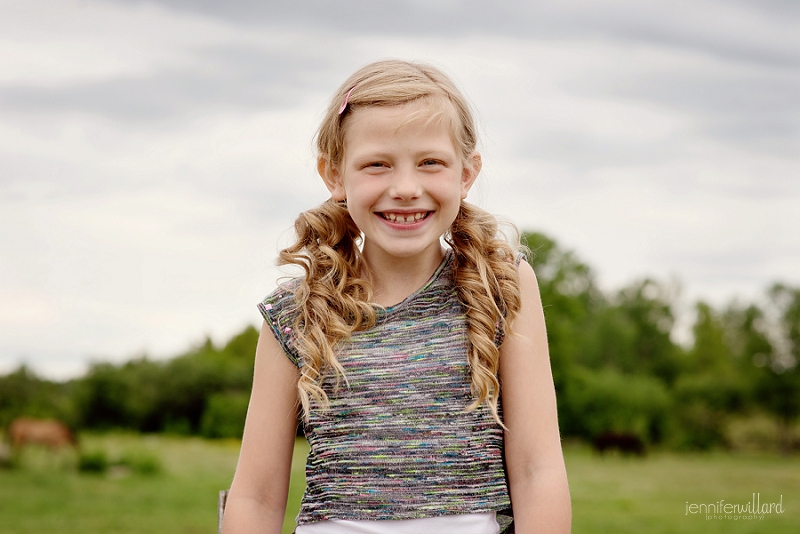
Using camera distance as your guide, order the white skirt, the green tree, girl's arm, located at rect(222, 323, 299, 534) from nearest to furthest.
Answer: the white skirt
girl's arm, located at rect(222, 323, 299, 534)
the green tree

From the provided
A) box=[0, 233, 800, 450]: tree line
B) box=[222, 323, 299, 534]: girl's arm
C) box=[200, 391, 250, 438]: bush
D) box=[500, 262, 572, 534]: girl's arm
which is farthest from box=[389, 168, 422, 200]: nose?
box=[200, 391, 250, 438]: bush

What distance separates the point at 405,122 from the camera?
2381 mm

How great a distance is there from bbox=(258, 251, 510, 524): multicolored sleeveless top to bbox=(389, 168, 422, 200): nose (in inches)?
13.0

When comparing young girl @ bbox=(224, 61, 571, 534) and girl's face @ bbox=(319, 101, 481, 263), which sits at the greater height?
girl's face @ bbox=(319, 101, 481, 263)

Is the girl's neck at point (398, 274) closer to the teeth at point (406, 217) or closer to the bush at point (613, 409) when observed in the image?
the teeth at point (406, 217)

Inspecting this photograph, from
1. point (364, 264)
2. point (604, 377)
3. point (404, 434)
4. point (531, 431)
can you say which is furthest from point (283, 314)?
point (604, 377)

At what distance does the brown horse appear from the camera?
56.1 ft

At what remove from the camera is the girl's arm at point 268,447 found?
250 centimetres

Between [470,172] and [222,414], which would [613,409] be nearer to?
[222,414]

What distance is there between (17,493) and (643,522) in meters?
11.5

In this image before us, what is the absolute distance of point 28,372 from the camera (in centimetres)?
1973

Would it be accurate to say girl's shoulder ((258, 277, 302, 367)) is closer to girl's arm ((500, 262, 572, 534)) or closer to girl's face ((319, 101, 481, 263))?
girl's face ((319, 101, 481, 263))

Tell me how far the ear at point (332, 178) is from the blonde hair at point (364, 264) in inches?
0.7

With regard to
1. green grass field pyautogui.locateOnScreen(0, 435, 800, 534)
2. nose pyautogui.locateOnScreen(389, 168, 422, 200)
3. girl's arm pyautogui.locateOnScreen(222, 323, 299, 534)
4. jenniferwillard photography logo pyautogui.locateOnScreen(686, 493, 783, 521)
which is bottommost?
jenniferwillard photography logo pyautogui.locateOnScreen(686, 493, 783, 521)
